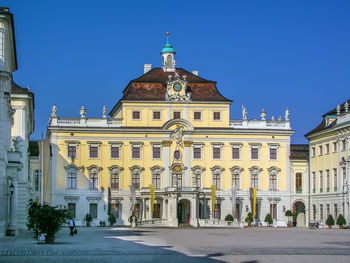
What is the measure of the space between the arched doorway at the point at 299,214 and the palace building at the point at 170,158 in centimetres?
277

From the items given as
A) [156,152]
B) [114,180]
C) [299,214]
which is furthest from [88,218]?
[299,214]

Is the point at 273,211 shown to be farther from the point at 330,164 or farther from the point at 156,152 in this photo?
the point at 156,152

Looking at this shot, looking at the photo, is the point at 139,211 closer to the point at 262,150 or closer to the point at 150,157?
the point at 150,157

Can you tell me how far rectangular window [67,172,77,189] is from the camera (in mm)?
78688

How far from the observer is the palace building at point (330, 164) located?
71125mm

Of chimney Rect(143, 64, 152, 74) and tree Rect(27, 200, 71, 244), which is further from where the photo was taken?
chimney Rect(143, 64, 152, 74)

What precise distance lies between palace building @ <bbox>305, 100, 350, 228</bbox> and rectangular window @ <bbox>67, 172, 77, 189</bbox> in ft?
77.8

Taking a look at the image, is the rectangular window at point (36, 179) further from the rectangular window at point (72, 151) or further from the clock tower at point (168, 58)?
the clock tower at point (168, 58)

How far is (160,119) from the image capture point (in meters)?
80.8

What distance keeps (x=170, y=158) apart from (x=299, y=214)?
1533cm

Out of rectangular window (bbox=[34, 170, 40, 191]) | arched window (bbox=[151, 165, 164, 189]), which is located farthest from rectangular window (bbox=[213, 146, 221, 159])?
rectangular window (bbox=[34, 170, 40, 191])

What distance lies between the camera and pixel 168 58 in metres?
86.8

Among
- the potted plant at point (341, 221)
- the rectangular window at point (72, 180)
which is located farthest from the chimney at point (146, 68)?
the potted plant at point (341, 221)

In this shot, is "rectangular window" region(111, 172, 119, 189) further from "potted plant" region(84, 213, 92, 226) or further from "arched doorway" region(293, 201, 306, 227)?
"arched doorway" region(293, 201, 306, 227)
